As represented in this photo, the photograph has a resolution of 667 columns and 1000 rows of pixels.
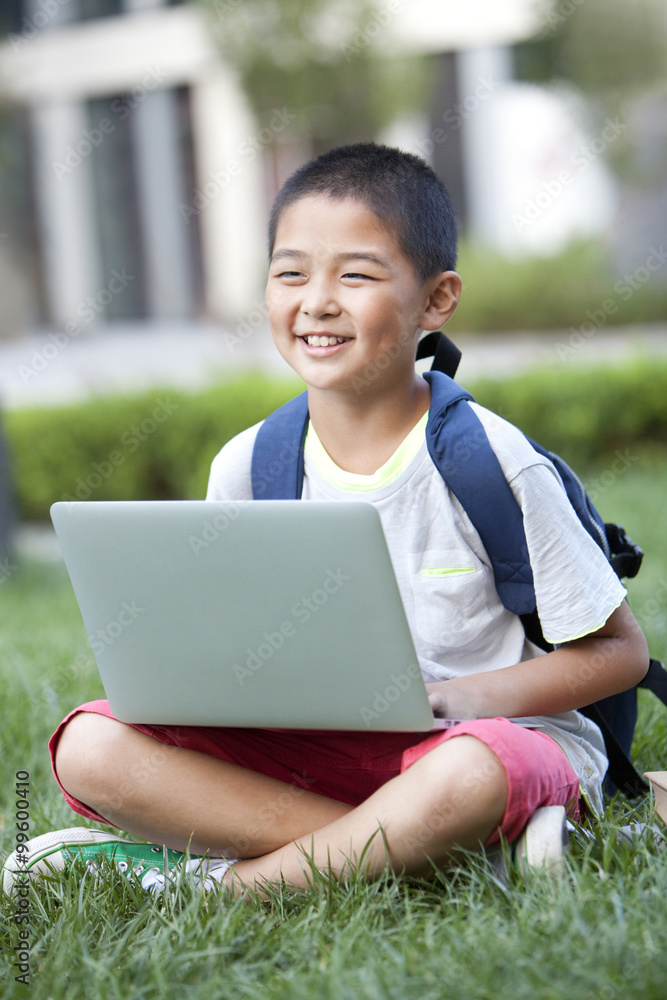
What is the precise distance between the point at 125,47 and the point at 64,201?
192 centimetres

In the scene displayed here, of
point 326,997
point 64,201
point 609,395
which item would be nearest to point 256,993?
point 326,997

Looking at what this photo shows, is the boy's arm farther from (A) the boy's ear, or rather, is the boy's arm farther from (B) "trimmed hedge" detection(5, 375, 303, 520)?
(B) "trimmed hedge" detection(5, 375, 303, 520)

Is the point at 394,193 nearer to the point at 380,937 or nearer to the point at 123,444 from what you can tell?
the point at 380,937

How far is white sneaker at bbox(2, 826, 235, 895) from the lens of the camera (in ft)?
5.52

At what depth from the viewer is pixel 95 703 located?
178 centimetres

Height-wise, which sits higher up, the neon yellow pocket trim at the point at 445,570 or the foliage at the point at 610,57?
the foliage at the point at 610,57

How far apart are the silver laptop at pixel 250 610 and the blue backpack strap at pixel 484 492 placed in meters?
0.26

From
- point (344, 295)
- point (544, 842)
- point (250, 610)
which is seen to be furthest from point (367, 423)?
point (544, 842)

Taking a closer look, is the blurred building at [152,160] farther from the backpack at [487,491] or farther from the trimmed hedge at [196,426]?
the backpack at [487,491]

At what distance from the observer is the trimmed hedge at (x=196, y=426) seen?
6.34m

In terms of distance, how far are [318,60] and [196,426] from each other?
5353mm

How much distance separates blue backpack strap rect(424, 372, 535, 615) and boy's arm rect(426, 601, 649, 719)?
0.10m

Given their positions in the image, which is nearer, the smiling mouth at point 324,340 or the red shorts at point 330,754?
the red shorts at point 330,754

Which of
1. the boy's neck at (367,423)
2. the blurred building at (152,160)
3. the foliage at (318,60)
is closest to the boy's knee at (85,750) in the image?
the boy's neck at (367,423)
